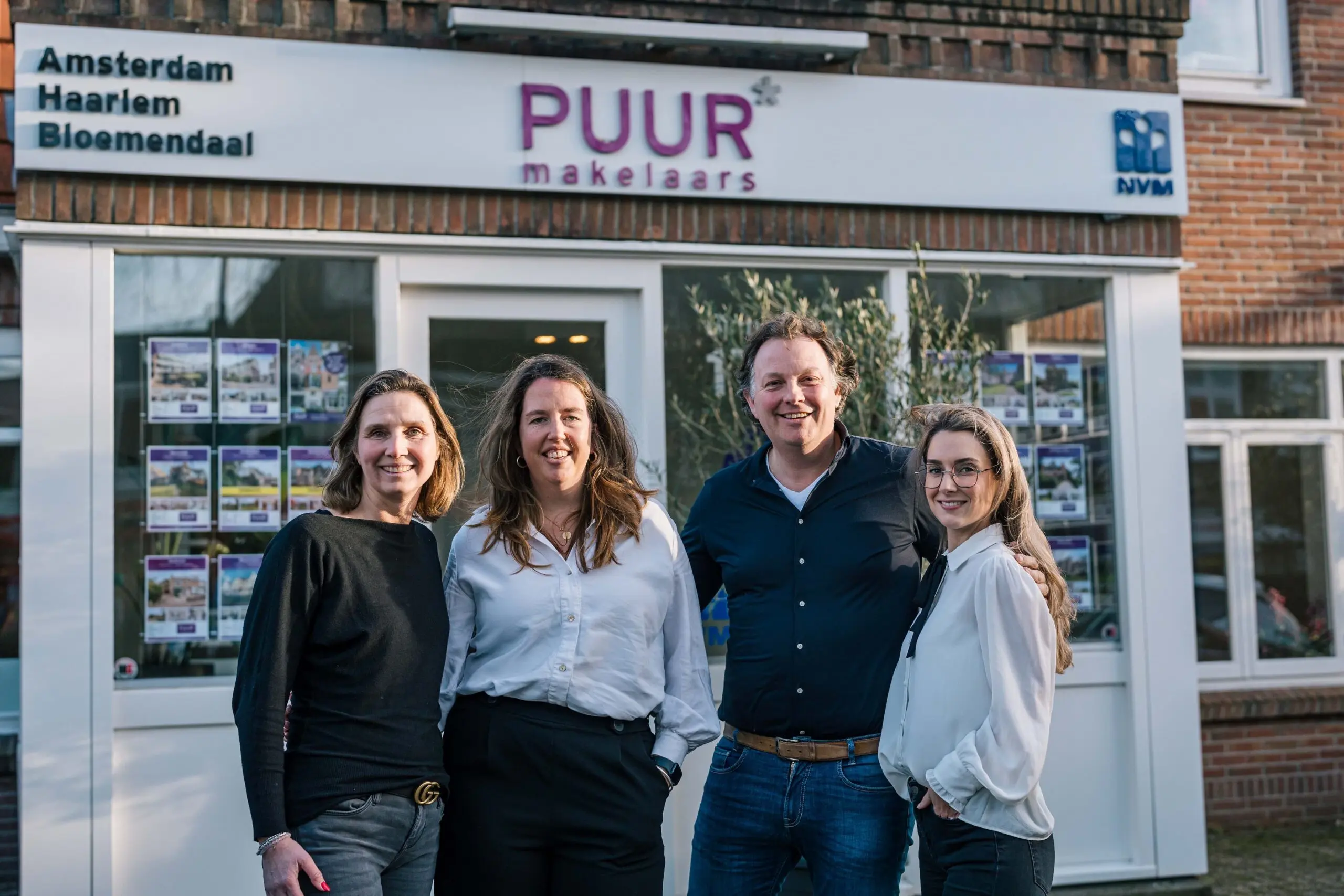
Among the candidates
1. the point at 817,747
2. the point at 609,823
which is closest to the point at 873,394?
the point at 817,747

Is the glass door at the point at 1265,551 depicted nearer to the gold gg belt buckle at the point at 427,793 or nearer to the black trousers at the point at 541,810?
the black trousers at the point at 541,810

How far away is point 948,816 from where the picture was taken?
284cm

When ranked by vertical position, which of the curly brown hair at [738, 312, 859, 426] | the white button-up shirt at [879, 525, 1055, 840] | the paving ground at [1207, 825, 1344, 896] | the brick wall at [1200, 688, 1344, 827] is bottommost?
the paving ground at [1207, 825, 1344, 896]

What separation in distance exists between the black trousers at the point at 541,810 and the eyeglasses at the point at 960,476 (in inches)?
36.2

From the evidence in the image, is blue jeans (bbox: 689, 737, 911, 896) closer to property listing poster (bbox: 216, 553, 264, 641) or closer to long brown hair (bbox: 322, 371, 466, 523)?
long brown hair (bbox: 322, 371, 466, 523)

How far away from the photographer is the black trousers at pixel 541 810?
2.83 metres

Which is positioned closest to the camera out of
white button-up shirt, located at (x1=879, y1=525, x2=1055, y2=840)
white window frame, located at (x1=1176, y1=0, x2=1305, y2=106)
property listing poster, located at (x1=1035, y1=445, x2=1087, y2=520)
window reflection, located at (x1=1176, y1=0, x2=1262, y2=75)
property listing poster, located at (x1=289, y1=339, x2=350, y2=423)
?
white button-up shirt, located at (x1=879, y1=525, x2=1055, y2=840)

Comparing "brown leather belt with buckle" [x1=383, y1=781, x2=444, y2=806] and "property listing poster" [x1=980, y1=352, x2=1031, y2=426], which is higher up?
"property listing poster" [x1=980, y1=352, x2=1031, y2=426]

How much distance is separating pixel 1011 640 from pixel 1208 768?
5.00m

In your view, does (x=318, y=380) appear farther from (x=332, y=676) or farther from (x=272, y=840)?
(x=272, y=840)

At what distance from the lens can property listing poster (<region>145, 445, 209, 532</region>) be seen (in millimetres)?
5289

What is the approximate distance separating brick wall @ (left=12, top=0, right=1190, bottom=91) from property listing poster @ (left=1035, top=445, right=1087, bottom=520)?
1713mm

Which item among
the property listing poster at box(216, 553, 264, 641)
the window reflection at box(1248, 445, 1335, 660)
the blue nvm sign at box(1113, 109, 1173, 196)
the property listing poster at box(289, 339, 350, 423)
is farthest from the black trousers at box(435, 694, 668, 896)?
the window reflection at box(1248, 445, 1335, 660)

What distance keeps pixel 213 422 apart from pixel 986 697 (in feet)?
11.9
